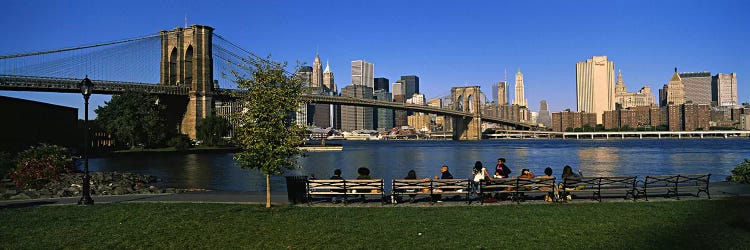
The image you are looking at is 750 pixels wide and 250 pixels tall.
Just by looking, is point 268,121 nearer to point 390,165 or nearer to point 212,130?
point 390,165

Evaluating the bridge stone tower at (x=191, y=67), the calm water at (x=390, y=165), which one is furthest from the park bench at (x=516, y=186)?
the bridge stone tower at (x=191, y=67)

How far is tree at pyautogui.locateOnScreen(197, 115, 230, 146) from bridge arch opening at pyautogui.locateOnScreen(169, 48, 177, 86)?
15264 mm

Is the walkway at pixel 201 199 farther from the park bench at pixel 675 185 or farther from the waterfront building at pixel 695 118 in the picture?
the waterfront building at pixel 695 118

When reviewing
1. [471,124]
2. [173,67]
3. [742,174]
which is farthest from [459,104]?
[742,174]

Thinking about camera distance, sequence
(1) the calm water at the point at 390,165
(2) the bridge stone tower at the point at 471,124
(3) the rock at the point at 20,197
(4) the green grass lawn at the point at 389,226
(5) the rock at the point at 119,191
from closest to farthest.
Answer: (4) the green grass lawn at the point at 389,226
(3) the rock at the point at 20,197
(5) the rock at the point at 119,191
(1) the calm water at the point at 390,165
(2) the bridge stone tower at the point at 471,124

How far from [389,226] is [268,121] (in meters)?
4.94

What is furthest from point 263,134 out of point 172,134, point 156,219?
point 172,134

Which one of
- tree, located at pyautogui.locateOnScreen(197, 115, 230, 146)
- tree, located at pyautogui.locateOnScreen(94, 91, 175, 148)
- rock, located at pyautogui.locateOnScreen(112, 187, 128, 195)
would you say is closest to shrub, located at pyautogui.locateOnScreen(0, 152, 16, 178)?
rock, located at pyautogui.locateOnScreen(112, 187, 128, 195)

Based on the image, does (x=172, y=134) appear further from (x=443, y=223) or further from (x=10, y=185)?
(x=443, y=223)

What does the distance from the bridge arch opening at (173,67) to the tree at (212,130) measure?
15.3m

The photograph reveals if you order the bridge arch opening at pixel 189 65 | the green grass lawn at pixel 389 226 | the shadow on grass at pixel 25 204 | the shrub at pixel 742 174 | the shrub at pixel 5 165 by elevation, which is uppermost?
the bridge arch opening at pixel 189 65

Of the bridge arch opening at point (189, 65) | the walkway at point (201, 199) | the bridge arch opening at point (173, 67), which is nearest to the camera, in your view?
the walkway at point (201, 199)

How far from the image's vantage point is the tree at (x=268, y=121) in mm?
13031

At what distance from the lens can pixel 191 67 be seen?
81.1 metres
